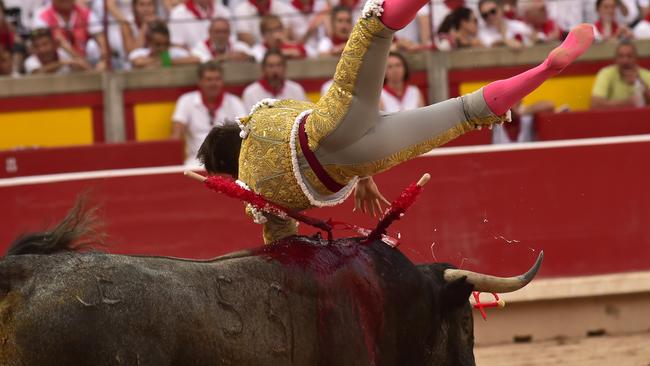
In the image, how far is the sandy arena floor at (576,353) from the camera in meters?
6.61

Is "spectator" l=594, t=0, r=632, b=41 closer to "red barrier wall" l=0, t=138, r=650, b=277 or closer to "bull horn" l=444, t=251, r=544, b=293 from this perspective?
"red barrier wall" l=0, t=138, r=650, b=277

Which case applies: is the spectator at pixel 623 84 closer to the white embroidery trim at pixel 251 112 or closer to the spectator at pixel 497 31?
the spectator at pixel 497 31

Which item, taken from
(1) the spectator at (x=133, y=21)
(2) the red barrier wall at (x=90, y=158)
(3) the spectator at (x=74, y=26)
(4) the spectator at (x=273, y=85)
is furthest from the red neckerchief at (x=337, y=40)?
(3) the spectator at (x=74, y=26)

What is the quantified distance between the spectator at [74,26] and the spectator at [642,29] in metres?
3.30

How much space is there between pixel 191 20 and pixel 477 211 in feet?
6.82

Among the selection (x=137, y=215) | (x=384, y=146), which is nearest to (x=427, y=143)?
(x=384, y=146)

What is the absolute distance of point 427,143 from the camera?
385 cm

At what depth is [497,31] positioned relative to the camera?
26.8 feet

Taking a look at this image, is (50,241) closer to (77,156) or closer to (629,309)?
(77,156)

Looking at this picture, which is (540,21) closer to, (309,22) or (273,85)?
(309,22)

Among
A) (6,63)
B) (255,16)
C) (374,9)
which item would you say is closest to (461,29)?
(255,16)

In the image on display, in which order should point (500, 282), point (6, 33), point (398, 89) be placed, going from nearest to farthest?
1. point (500, 282)
2. point (398, 89)
3. point (6, 33)

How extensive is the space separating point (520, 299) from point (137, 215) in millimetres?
2129

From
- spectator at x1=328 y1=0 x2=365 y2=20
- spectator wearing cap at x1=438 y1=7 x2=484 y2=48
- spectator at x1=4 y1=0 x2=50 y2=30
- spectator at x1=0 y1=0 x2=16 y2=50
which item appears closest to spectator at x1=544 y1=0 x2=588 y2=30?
spectator wearing cap at x1=438 y1=7 x2=484 y2=48
